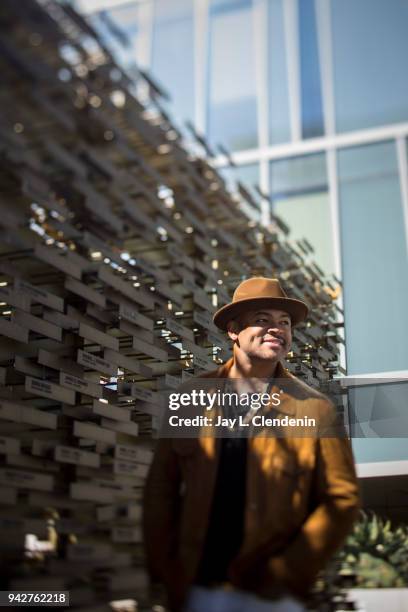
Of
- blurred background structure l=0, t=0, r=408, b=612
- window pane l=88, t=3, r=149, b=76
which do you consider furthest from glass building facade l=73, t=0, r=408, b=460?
window pane l=88, t=3, r=149, b=76

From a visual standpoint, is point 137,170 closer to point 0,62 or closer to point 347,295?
point 0,62

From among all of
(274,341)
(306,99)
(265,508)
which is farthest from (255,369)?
(306,99)

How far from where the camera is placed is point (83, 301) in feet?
7.41

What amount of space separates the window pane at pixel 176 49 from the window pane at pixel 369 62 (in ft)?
4.30

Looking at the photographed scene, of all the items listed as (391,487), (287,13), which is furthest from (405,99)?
(391,487)

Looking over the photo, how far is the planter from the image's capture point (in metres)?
2.55

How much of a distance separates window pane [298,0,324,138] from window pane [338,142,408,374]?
0.62 m

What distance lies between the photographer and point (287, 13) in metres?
6.34

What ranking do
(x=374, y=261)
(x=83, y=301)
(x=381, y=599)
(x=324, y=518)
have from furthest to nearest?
(x=374, y=261) → (x=381, y=599) → (x=83, y=301) → (x=324, y=518)

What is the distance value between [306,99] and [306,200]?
1.13m

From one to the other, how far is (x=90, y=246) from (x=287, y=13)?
5006 mm

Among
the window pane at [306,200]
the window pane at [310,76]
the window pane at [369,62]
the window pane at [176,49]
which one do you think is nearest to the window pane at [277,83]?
the window pane at [310,76]

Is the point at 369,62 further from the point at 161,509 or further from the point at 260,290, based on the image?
the point at 161,509

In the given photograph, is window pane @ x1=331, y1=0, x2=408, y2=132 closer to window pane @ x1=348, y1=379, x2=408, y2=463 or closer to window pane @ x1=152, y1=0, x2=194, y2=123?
window pane @ x1=152, y1=0, x2=194, y2=123
